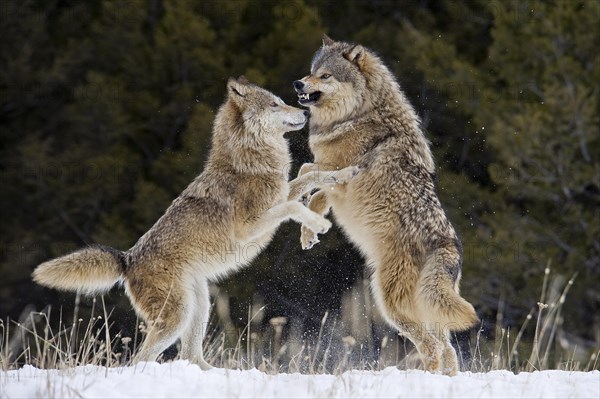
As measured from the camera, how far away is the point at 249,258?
6.46 meters

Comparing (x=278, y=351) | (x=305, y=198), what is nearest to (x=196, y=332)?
(x=278, y=351)

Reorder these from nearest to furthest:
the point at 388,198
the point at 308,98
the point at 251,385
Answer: the point at 251,385 → the point at 388,198 → the point at 308,98

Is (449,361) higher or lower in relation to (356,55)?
lower

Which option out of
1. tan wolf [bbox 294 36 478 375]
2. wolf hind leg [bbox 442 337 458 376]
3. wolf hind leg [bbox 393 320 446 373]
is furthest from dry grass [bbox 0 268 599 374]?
tan wolf [bbox 294 36 478 375]

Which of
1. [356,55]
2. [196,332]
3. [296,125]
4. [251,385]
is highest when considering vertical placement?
[356,55]

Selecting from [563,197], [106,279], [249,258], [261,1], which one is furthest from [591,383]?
[261,1]

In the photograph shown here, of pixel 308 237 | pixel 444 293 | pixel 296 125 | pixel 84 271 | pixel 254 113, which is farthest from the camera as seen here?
pixel 254 113

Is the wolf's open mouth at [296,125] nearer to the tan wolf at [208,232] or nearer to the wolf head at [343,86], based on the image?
the tan wolf at [208,232]

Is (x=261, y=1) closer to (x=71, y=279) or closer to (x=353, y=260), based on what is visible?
(x=353, y=260)

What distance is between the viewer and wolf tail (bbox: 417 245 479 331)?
556cm

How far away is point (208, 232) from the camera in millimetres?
6277

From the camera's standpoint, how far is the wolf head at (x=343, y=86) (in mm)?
7004

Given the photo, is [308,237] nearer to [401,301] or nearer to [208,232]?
[208,232]

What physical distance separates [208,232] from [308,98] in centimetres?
148
